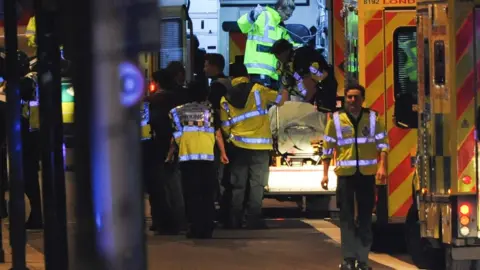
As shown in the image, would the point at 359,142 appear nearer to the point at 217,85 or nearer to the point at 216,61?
the point at 217,85

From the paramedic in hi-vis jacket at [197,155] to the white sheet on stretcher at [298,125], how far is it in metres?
1.43

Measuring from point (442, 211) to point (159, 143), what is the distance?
4.68 metres

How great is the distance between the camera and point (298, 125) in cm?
1234

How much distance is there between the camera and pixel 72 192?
3.88 metres

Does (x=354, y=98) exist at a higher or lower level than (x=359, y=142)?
higher

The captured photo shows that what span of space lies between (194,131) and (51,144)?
3.95 m

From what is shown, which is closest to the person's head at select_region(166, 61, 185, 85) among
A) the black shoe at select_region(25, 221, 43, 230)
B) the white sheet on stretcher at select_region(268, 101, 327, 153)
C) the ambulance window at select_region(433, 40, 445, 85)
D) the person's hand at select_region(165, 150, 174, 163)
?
the person's hand at select_region(165, 150, 174, 163)

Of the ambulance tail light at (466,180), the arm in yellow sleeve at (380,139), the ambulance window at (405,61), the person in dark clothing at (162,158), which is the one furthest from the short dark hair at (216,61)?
the ambulance tail light at (466,180)

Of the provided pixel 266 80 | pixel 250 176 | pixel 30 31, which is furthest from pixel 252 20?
pixel 250 176

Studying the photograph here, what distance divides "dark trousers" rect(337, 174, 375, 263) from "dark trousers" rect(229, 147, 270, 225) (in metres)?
2.96

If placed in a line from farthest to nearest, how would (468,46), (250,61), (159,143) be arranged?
(250,61), (159,143), (468,46)

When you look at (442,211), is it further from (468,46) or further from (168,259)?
(168,259)

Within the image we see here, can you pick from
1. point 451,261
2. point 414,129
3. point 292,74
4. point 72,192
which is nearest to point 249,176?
point 292,74

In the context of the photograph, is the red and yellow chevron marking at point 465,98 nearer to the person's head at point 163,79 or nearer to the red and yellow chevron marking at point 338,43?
the red and yellow chevron marking at point 338,43
